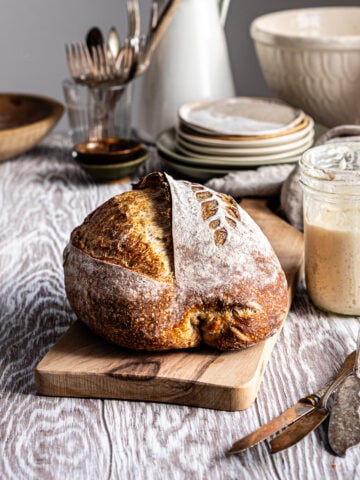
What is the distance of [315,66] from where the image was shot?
182cm

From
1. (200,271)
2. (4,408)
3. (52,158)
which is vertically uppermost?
(200,271)

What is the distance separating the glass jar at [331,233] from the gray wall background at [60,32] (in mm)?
1454

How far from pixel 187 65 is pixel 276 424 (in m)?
1.26

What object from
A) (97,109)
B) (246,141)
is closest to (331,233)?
(246,141)

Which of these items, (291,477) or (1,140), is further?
(1,140)

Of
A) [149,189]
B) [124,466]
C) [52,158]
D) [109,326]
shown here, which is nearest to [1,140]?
[52,158]

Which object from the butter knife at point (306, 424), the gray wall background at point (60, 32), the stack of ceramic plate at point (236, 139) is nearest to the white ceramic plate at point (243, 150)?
the stack of ceramic plate at point (236, 139)

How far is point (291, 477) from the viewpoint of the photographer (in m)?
0.82

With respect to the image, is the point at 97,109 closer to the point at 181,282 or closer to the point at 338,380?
the point at 181,282

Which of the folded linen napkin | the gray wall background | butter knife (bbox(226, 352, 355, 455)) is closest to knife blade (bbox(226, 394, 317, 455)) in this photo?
butter knife (bbox(226, 352, 355, 455))

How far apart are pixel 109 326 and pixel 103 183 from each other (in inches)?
33.2

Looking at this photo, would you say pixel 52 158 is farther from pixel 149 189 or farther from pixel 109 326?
pixel 109 326

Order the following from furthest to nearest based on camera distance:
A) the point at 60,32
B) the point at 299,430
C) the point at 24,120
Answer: the point at 60,32, the point at 24,120, the point at 299,430

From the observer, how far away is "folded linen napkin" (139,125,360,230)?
1.44m
